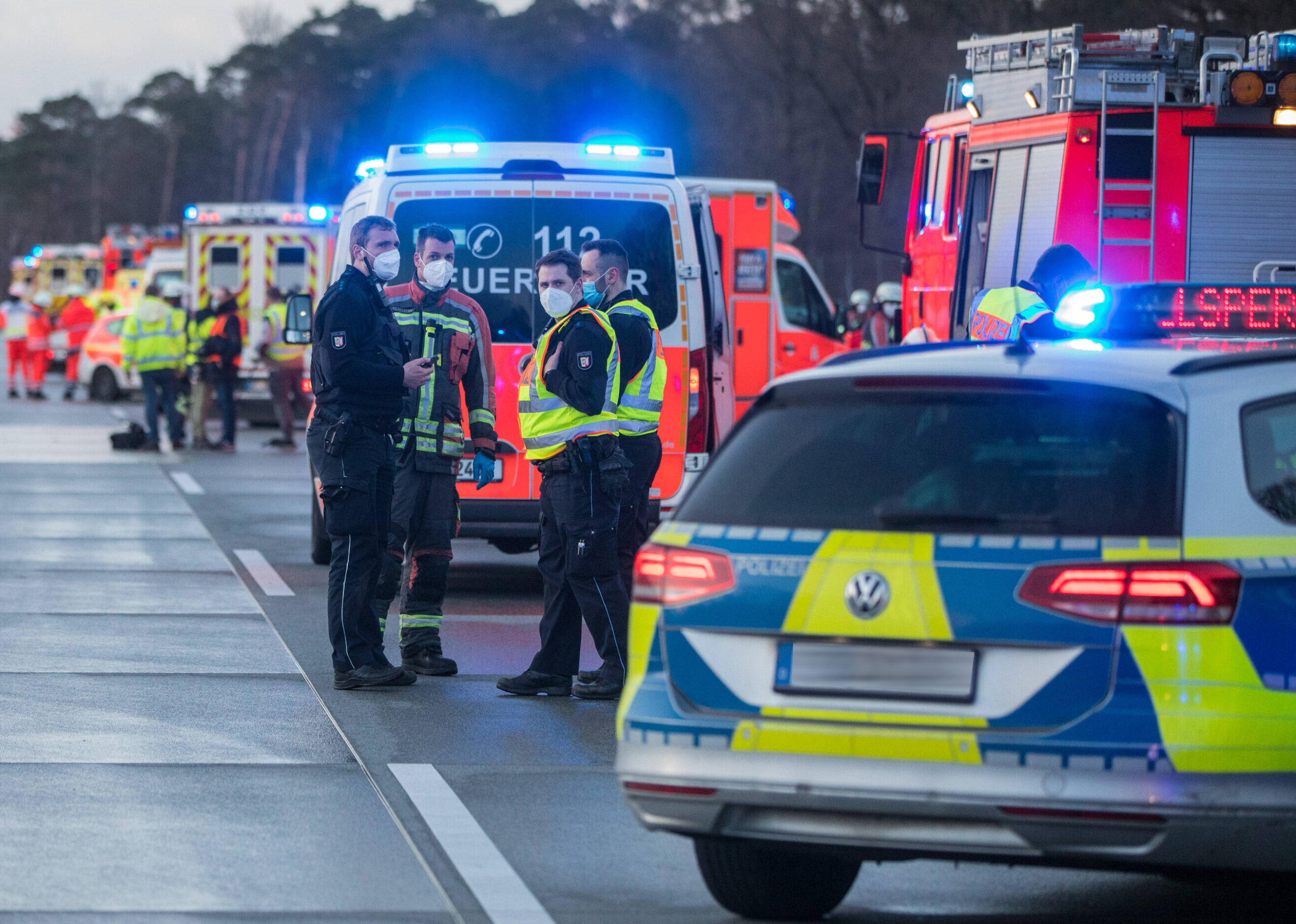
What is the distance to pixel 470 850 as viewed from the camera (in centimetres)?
628

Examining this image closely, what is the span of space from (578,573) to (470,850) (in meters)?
2.49

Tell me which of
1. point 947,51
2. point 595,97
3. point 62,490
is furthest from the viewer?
point 595,97

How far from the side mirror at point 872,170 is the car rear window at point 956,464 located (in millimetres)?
9502

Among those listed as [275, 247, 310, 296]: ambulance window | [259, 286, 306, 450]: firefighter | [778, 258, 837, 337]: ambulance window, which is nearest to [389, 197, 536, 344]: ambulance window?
[778, 258, 837, 337]: ambulance window

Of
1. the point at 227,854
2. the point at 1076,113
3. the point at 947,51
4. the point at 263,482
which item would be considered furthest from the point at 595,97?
the point at 227,854

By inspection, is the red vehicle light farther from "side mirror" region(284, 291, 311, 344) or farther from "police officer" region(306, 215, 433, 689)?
"side mirror" region(284, 291, 311, 344)

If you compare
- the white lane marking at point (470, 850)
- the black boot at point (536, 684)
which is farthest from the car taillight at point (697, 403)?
the white lane marking at point (470, 850)

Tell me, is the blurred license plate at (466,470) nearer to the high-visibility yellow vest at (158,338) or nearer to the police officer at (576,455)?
Answer: the police officer at (576,455)

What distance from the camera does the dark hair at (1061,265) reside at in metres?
9.89

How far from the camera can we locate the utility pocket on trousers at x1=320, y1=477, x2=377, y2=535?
28.9ft

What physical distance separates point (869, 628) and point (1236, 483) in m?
0.88

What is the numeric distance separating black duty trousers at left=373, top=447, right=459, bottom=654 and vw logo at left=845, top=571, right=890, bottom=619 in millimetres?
4452

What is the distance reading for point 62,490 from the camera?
746 inches

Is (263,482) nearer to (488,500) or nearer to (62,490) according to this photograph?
(62,490)
